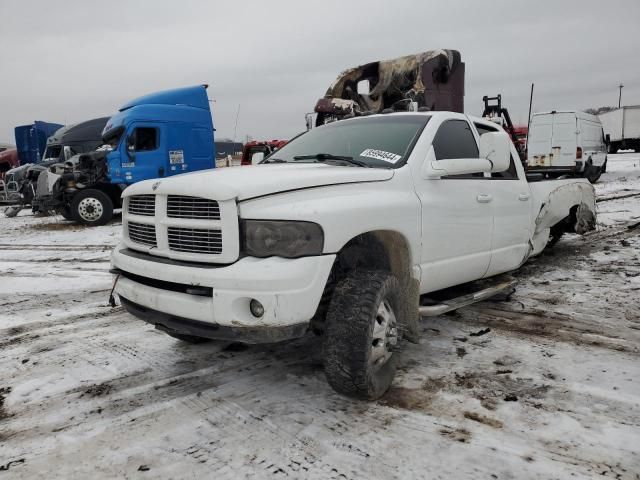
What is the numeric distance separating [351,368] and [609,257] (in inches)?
200

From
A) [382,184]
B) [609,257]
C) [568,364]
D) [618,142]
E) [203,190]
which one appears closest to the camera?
[203,190]

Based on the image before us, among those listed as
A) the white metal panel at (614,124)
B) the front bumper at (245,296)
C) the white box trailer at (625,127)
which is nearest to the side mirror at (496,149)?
the front bumper at (245,296)

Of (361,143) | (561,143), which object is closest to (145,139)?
(361,143)

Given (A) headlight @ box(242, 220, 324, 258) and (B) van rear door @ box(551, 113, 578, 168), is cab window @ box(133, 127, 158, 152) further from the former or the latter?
(B) van rear door @ box(551, 113, 578, 168)

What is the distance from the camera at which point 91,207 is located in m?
11.8

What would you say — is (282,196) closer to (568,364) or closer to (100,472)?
(100,472)

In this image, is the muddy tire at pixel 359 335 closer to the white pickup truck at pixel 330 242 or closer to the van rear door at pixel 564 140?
the white pickup truck at pixel 330 242

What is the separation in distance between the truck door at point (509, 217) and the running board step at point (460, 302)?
0.49 ft

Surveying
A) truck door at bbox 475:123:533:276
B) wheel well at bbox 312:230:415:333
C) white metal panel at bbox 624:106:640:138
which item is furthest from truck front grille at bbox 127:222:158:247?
white metal panel at bbox 624:106:640:138

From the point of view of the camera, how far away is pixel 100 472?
2.18 m

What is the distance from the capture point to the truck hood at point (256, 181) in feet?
8.20

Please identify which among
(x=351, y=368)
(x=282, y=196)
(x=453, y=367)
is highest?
(x=282, y=196)

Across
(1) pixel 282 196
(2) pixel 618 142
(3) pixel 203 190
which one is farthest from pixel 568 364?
(2) pixel 618 142

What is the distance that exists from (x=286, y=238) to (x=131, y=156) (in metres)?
10.5
